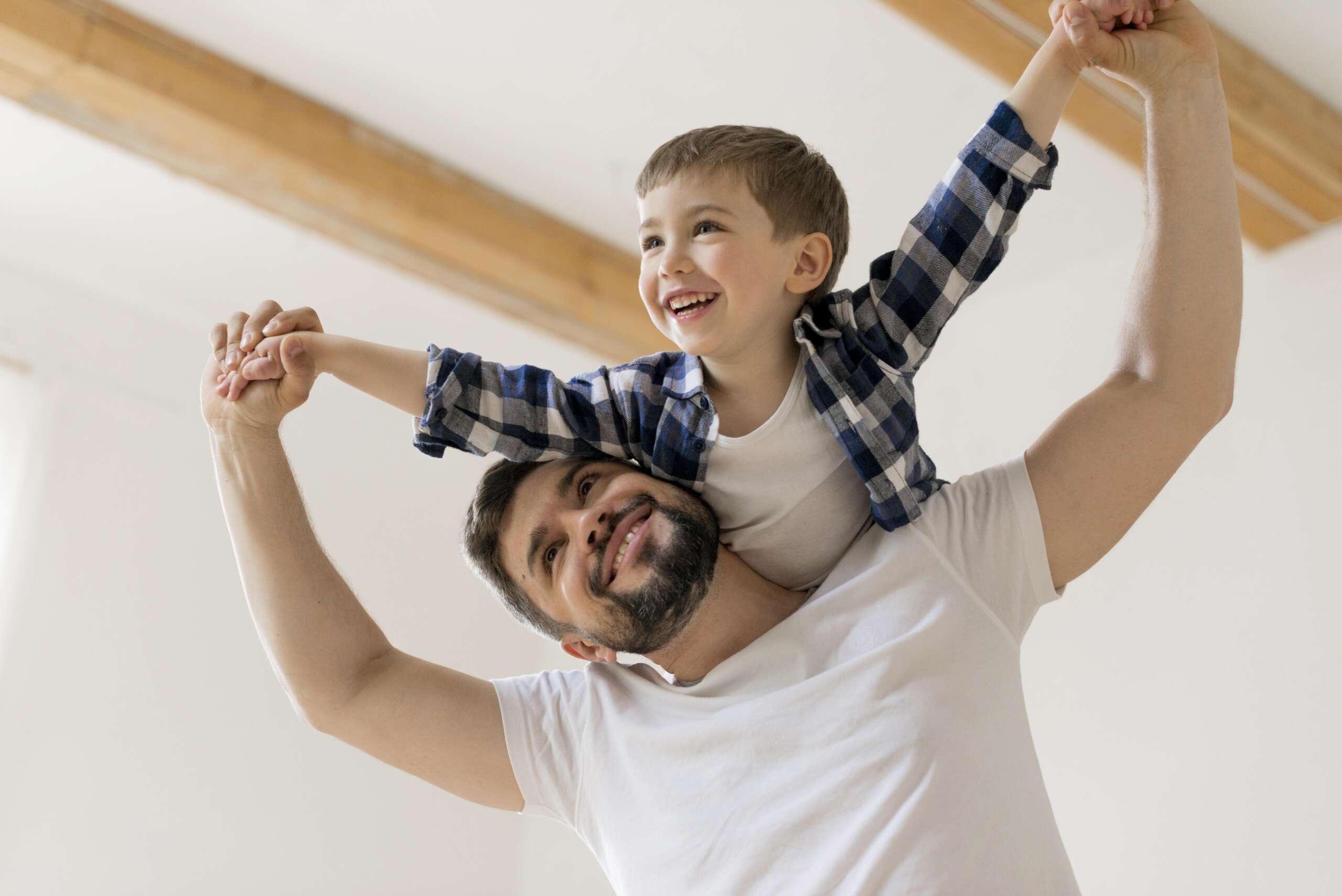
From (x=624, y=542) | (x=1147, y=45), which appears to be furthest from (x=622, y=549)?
(x=1147, y=45)

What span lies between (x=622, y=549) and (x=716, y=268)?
1.15 ft

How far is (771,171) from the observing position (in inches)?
56.4

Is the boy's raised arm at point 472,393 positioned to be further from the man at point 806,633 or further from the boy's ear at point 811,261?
the boy's ear at point 811,261

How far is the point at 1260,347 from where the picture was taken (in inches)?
120

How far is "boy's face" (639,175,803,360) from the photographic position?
4.46ft

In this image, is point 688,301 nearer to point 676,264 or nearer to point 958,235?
point 676,264

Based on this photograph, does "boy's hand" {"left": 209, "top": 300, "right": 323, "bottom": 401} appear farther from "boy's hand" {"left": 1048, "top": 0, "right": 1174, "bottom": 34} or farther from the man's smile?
"boy's hand" {"left": 1048, "top": 0, "right": 1174, "bottom": 34}

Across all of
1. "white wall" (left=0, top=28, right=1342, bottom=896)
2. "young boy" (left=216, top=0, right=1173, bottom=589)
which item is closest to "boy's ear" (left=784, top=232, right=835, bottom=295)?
"young boy" (left=216, top=0, right=1173, bottom=589)

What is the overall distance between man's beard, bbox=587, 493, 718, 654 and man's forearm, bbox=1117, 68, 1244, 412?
1.76ft

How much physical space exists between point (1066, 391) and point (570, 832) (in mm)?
2204

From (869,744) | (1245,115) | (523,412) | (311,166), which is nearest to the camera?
(869,744)

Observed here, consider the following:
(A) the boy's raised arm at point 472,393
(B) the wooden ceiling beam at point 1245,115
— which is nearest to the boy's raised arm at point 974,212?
(A) the boy's raised arm at point 472,393

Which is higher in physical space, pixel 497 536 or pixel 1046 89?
pixel 1046 89

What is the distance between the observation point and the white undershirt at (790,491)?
139cm
